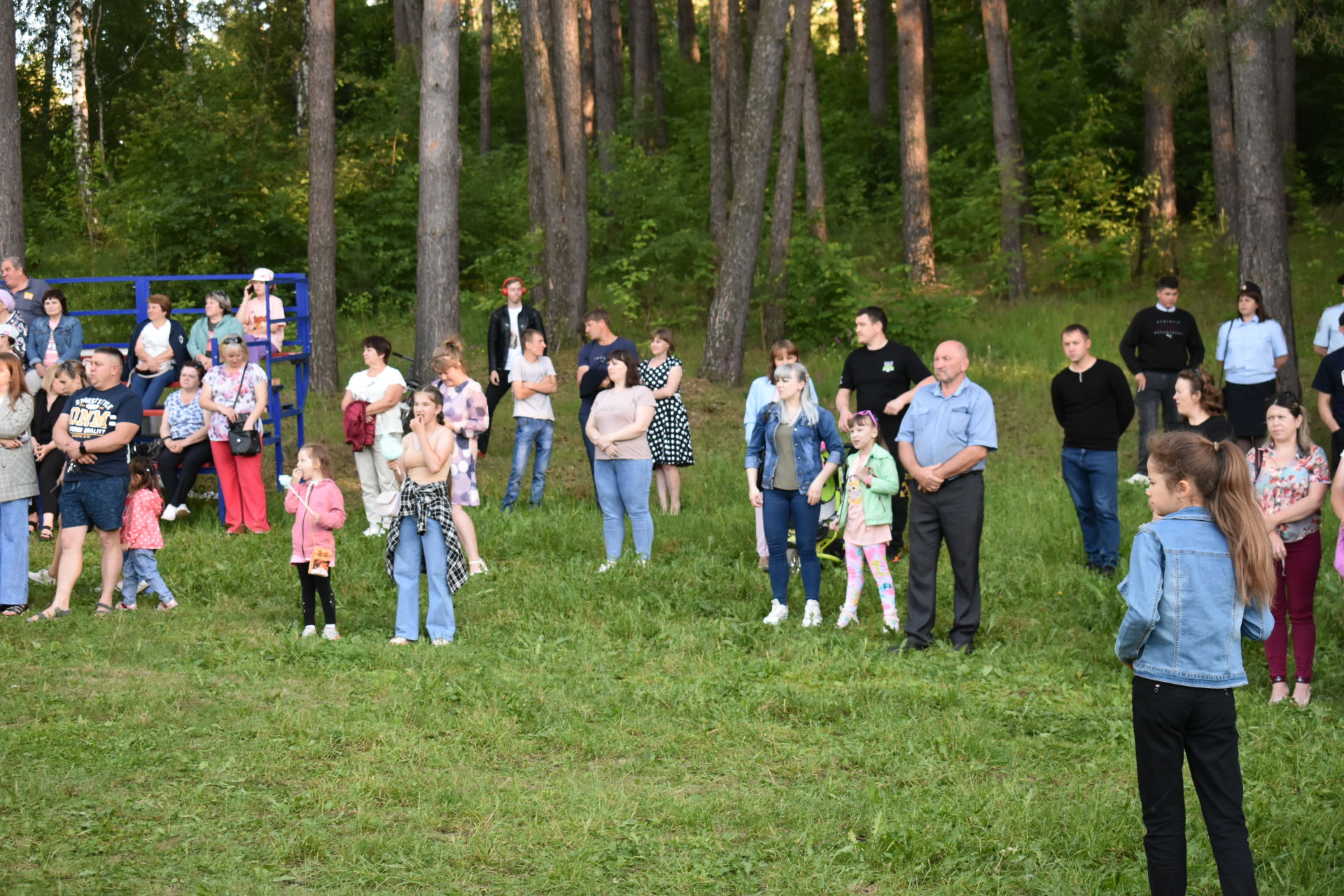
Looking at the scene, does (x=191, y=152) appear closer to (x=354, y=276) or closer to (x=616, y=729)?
(x=354, y=276)

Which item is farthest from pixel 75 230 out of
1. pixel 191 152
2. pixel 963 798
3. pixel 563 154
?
pixel 963 798

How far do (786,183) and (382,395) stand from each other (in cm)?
905

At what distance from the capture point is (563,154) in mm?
20031

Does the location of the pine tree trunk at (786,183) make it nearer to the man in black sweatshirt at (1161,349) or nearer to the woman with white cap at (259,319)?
the man in black sweatshirt at (1161,349)

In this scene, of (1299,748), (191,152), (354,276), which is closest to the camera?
(1299,748)

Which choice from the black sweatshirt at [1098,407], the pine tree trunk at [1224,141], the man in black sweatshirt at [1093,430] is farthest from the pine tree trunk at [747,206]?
the black sweatshirt at [1098,407]

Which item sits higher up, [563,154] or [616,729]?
[563,154]

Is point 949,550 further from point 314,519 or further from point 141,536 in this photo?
point 141,536

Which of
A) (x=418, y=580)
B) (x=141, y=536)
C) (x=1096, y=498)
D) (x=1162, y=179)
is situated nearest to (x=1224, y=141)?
(x=1162, y=179)

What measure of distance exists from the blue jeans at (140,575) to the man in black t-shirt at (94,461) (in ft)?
0.72

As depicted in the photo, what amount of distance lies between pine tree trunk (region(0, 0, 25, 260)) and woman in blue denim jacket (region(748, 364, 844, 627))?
9231mm

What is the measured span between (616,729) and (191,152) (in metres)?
17.8

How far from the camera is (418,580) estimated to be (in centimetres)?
884

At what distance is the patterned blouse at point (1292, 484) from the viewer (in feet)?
24.1
